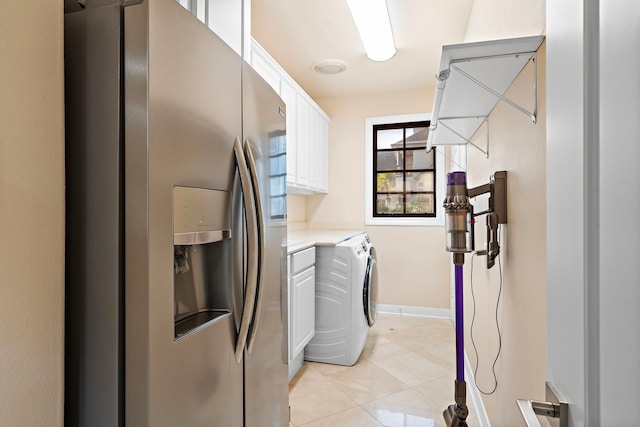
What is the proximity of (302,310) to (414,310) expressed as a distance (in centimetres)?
208

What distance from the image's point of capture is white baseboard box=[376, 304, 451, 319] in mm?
3932

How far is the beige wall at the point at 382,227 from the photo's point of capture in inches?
157

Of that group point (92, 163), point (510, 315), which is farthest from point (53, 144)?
point (510, 315)

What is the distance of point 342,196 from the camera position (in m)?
4.28

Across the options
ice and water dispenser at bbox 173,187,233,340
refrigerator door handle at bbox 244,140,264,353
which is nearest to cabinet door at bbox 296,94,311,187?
refrigerator door handle at bbox 244,140,264,353

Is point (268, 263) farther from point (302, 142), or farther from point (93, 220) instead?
point (302, 142)

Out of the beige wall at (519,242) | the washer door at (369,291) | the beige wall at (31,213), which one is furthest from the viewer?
the washer door at (369,291)

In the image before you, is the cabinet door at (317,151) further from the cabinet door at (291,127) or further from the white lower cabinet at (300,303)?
the white lower cabinet at (300,303)

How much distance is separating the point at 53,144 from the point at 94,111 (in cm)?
11

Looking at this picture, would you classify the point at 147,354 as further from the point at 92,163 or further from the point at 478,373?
the point at 478,373

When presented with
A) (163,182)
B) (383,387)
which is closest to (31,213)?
(163,182)

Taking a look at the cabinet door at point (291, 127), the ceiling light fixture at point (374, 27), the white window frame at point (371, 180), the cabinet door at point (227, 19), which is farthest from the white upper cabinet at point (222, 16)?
the white window frame at point (371, 180)

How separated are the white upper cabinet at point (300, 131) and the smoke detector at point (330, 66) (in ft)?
0.96

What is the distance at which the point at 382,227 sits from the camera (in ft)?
13.6
